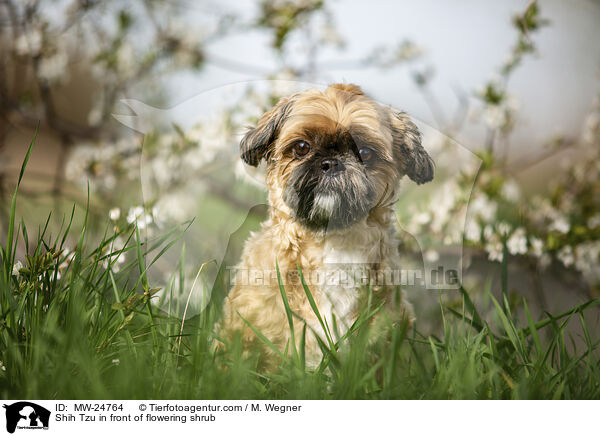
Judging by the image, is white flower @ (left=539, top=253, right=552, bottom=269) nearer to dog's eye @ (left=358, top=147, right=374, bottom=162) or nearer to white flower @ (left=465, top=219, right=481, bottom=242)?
white flower @ (left=465, top=219, right=481, bottom=242)

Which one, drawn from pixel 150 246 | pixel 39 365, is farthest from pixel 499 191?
pixel 39 365

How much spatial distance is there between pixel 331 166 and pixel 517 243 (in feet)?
2.06

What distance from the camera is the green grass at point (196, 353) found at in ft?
1.96

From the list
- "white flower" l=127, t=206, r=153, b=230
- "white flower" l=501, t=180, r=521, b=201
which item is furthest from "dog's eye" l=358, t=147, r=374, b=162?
"white flower" l=501, t=180, r=521, b=201

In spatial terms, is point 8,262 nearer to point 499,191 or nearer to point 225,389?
point 225,389

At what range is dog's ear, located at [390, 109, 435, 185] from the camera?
0.68m

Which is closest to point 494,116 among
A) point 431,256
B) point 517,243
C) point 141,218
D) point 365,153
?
point 517,243

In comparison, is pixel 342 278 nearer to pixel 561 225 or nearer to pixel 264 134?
pixel 264 134

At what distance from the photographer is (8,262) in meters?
0.72

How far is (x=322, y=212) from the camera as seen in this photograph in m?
0.65

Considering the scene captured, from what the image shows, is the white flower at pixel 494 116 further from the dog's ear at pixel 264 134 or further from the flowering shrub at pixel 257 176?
the dog's ear at pixel 264 134
